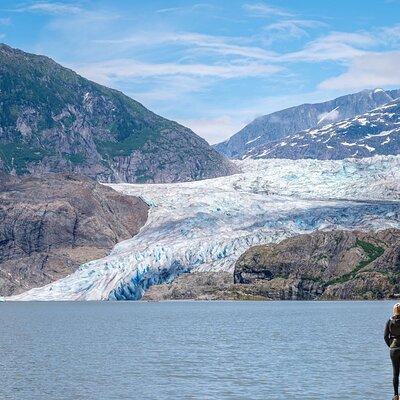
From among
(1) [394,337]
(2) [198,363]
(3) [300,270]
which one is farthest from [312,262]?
(1) [394,337]

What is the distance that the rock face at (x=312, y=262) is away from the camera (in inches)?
7382

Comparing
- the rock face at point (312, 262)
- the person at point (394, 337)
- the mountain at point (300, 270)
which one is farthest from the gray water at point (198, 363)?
the rock face at point (312, 262)

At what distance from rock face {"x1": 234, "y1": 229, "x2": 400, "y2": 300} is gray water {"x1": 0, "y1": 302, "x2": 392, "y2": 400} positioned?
100022 mm

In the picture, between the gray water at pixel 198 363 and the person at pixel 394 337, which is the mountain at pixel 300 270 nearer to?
the gray water at pixel 198 363

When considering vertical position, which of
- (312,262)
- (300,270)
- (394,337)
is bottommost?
(300,270)

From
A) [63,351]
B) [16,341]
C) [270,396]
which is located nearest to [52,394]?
[270,396]

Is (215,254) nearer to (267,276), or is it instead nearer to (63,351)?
(267,276)

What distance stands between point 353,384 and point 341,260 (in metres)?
149

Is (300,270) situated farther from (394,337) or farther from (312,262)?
(394,337)

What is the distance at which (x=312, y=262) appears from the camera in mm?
190875

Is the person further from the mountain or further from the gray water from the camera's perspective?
the mountain

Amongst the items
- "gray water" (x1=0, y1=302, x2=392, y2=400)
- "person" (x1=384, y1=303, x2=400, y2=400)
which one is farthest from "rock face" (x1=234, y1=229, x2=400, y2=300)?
"person" (x1=384, y1=303, x2=400, y2=400)

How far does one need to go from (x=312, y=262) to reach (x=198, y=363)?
140 meters

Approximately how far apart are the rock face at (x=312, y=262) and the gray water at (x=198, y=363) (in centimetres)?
10002
